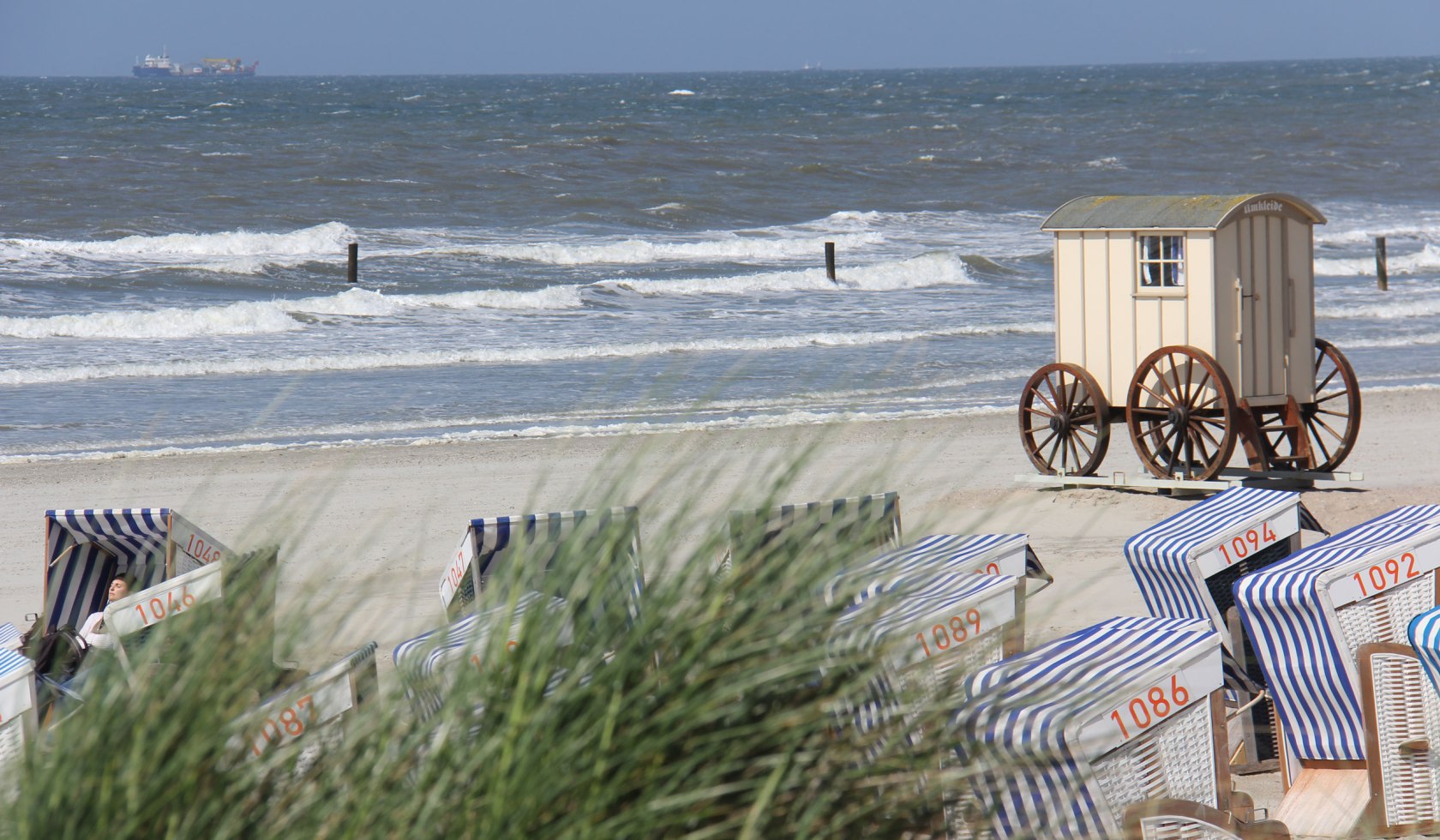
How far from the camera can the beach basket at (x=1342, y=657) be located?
12.3 ft

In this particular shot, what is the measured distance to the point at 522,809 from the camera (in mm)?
1712

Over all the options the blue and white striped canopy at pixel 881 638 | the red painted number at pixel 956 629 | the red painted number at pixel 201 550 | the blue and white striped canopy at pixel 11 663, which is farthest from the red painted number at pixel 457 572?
the blue and white striped canopy at pixel 881 638

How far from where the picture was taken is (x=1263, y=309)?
8523 mm

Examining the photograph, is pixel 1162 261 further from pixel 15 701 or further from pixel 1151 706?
pixel 15 701

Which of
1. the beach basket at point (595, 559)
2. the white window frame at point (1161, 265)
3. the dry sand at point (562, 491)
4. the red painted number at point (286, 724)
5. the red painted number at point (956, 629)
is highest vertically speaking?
the white window frame at point (1161, 265)

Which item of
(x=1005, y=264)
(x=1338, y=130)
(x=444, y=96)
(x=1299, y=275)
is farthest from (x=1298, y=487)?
(x=444, y=96)

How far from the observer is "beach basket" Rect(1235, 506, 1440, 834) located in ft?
12.3

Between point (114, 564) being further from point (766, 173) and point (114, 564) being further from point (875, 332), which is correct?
point (766, 173)

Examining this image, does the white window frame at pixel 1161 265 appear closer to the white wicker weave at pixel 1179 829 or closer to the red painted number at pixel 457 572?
the red painted number at pixel 457 572

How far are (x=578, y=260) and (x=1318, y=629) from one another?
77.8 ft

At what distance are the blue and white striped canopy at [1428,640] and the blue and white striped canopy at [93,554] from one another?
13.7 feet

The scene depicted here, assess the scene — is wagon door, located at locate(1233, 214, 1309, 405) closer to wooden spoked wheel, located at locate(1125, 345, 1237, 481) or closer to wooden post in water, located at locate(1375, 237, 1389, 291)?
wooden spoked wheel, located at locate(1125, 345, 1237, 481)

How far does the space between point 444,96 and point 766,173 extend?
157ft

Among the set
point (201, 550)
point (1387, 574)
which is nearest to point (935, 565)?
point (1387, 574)
